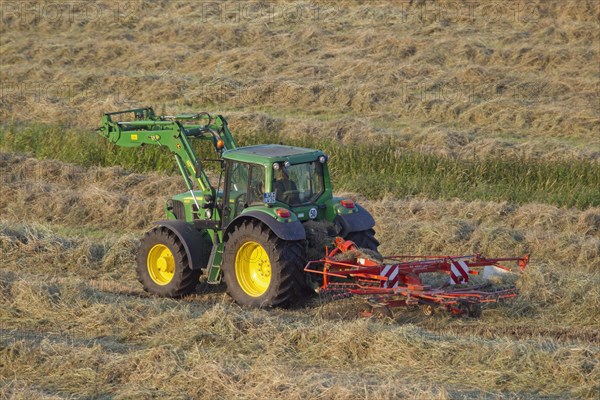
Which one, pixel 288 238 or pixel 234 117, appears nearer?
pixel 288 238

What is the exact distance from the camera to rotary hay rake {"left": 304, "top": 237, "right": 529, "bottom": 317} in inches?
437

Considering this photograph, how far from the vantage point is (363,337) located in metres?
9.91

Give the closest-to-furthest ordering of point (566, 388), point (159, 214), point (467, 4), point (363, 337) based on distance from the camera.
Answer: point (566, 388), point (363, 337), point (159, 214), point (467, 4)

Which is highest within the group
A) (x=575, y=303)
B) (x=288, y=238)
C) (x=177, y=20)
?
(x=177, y=20)

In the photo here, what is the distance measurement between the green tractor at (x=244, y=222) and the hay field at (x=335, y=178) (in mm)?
421

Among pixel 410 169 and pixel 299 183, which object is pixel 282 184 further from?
pixel 410 169

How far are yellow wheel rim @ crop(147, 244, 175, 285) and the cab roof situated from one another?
1460 millimetres

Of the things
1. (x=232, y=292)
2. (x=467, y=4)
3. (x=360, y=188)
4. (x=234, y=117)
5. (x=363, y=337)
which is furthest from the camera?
(x=467, y=4)

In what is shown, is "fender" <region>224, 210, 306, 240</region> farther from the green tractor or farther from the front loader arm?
the front loader arm

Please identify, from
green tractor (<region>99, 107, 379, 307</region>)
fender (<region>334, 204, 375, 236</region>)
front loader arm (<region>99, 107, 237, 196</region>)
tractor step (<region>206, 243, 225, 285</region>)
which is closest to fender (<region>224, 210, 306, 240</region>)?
green tractor (<region>99, 107, 379, 307</region>)

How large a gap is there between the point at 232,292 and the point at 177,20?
20560 millimetres

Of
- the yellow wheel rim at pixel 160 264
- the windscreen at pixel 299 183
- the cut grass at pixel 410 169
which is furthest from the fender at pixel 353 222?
the cut grass at pixel 410 169

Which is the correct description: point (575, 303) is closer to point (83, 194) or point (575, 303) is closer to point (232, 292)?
point (232, 292)

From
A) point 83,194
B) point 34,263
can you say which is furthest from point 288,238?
point 83,194
